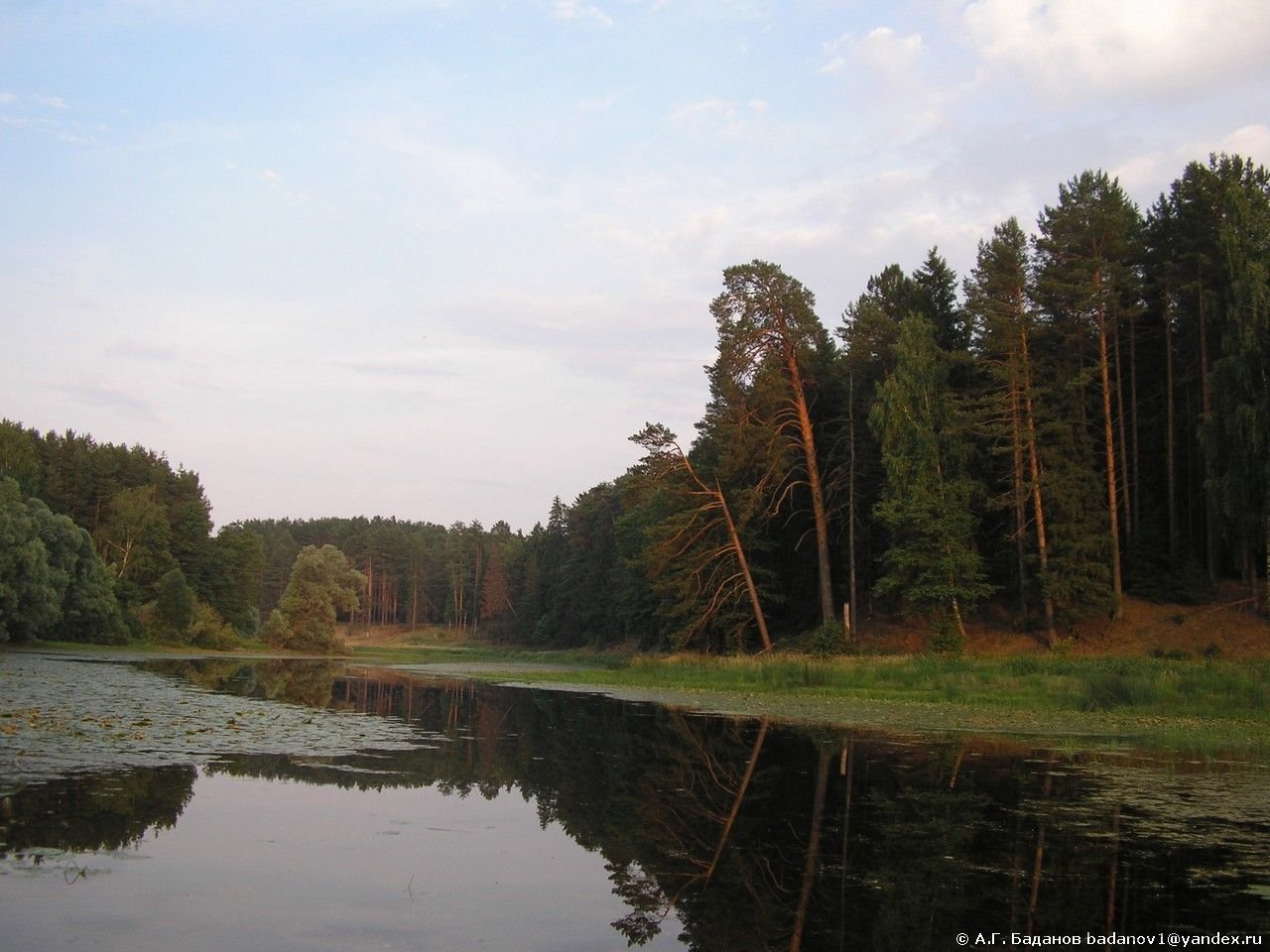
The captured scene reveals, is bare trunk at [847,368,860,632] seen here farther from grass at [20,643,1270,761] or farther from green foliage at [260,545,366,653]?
green foliage at [260,545,366,653]

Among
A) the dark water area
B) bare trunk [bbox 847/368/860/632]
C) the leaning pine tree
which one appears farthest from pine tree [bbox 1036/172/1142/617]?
the dark water area

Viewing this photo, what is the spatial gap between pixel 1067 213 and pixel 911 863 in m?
40.0

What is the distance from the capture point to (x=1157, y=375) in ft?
156

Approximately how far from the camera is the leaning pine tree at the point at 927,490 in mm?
41938

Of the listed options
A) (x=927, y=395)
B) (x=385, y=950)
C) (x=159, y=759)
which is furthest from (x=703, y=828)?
(x=927, y=395)

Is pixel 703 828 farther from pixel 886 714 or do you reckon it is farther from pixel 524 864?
pixel 886 714

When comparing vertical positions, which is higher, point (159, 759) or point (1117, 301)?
point (1117, 301)

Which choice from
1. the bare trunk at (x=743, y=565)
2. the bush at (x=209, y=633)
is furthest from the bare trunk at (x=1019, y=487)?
the bush at (x=209, y=633)

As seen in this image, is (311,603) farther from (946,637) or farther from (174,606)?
(946,637)

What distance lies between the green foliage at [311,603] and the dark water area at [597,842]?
5527 cm

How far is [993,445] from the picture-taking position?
45.9 metres

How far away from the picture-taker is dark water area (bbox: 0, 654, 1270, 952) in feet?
22.5

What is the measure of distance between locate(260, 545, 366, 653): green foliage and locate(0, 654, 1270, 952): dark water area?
55.3 metres

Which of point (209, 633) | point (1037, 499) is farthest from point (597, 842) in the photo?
point (209, 633)
